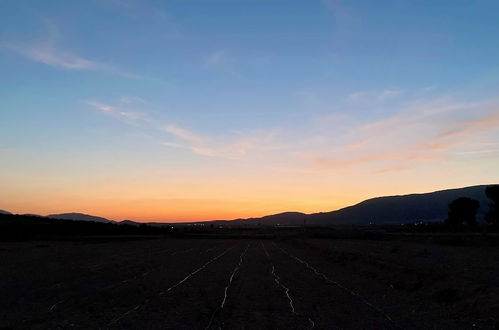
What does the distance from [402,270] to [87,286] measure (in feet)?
45.8

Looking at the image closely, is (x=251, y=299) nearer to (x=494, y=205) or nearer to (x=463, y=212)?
(x=494, y=205)

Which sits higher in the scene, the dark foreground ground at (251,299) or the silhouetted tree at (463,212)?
the silhouetted tree at (463,212)

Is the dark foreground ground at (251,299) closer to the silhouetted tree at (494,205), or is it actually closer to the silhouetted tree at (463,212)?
the silhouetted tree at (494,205)

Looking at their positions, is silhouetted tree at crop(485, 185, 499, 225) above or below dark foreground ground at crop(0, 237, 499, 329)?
above

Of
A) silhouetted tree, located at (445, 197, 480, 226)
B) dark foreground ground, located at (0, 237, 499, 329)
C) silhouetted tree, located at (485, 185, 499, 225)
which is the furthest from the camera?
silhouetted tree, located at (445, 197, 480, 226)

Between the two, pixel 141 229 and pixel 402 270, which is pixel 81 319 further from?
pixel 141 229

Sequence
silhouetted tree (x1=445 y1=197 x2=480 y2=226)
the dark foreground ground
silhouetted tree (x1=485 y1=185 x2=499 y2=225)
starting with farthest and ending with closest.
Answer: silhouetted tree (x1=445 y1=197 x2=480 y2=226)
silhouetted tree (x1=485 y1=185 x2=499 y2=225)
the dark foreground ground

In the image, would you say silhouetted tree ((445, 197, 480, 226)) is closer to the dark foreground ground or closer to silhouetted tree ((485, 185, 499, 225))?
silhouetted tree ((485, 185, 499, 225))

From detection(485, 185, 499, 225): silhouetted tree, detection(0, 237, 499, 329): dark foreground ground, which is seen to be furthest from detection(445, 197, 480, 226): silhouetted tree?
detection(0, 237, 499, 329): dark foreground ground

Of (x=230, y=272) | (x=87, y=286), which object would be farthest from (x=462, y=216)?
(x=87, y=286)

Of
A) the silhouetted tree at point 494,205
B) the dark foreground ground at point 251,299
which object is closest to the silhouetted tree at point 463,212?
the silhouetted tree at point 494,205

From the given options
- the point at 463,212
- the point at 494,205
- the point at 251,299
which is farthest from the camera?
the point at 463,212

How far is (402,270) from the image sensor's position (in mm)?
24156

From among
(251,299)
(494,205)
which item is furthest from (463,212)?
(251,299)
